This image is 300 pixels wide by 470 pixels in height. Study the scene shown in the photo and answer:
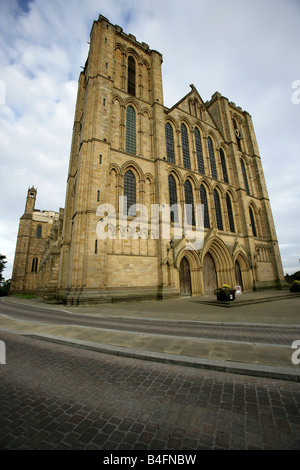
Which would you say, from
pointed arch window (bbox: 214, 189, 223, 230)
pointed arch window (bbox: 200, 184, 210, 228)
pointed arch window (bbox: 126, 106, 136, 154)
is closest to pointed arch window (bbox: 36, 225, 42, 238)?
pointed arch window (bbox: 126, 106, 136, 154)

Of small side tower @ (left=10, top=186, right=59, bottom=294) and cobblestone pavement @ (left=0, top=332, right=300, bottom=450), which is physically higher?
small side tower @ (left=10, top=186, right=59, bottom=294)

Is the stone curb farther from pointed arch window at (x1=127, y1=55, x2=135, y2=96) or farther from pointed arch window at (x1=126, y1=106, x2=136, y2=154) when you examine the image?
pointed arch window at (x1=127, y1=55, x2=135, y2=96)

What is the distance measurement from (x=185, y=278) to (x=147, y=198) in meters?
8.60

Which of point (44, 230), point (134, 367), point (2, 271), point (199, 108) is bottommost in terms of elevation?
point (134, 367)

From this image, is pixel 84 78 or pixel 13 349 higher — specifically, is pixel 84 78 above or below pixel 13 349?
above

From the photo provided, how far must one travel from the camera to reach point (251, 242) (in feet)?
75.5

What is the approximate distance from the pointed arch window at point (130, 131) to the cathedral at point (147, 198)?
12 cm

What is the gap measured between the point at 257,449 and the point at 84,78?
31.7 meters

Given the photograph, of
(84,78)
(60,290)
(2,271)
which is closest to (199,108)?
(84,78)

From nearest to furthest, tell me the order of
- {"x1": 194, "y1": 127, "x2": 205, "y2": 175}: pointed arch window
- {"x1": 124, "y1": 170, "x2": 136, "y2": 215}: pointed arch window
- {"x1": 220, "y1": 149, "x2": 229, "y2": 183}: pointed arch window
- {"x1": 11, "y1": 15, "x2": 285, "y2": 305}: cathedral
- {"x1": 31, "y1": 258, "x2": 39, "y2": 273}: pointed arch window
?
{"x1": 11, "y1": 15, "x2": 285, "y2": 305}: cathedral, {"x1": 124, "y1": 170, "x2": 136, "y2": 215}: pointed arch window, {"x1": 194, "y1": 127, "x2": 205, "y2": 175}: pointed arch window, {"x1": 220, "y1": 149, "x2": 229, "y2": 183}: pointed arch window, {"x1": 31, "y1": 258, "x2": 39, "y2": 273}: pointed arch window

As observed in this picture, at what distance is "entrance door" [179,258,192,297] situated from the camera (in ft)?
57.8

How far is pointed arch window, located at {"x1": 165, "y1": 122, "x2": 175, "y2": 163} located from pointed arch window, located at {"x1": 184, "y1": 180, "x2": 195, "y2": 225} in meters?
3.25

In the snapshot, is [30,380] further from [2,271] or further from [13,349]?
[2,271]

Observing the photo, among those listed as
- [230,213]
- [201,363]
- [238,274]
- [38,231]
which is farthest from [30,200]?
[201,363]
